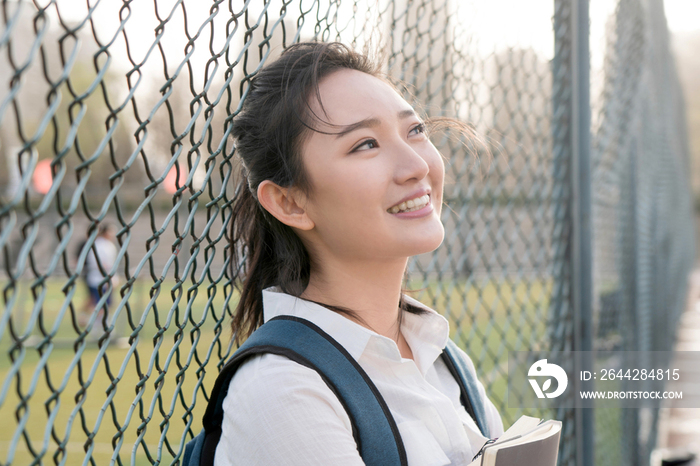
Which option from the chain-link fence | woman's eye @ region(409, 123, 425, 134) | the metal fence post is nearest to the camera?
the chain-link fence

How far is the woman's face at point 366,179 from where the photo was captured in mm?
1184

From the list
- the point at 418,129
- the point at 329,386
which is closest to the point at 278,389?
the point at 329,386

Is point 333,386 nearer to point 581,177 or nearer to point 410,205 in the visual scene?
point 410,205

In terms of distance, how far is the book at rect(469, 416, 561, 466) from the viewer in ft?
3.35

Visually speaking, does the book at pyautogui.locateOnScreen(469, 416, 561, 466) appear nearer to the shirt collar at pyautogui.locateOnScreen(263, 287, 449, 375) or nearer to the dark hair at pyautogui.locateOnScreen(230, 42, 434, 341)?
the shirt collar at pyautogui.locateOnScreen(263, 287, 449, 375)

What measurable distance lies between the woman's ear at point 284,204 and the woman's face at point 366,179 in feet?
0.07

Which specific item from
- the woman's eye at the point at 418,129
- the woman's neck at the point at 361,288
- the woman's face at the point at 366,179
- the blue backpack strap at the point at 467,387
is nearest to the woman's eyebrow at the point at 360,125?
the woman's face at the point at 366,179

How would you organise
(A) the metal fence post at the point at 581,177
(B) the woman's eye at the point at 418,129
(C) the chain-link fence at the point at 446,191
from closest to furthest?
1. (C) the chain-link fence at the point at 446,191
2. (B) the woman's eye at the point at 418,129
3. (A) the metal fence post at the point at 581,177

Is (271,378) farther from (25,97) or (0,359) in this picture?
(25,97)

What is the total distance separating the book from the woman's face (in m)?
0.37

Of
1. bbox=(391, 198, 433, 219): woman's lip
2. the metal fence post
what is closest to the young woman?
bbox=(391, 198, 433, 219): woman's lip

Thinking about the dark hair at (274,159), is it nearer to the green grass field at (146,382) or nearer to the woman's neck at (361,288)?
the woman's neck at (361,288)

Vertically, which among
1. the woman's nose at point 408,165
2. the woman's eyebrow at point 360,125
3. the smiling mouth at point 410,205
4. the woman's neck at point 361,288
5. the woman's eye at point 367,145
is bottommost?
the woman's neck at point 361,288

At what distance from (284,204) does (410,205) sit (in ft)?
0.83
